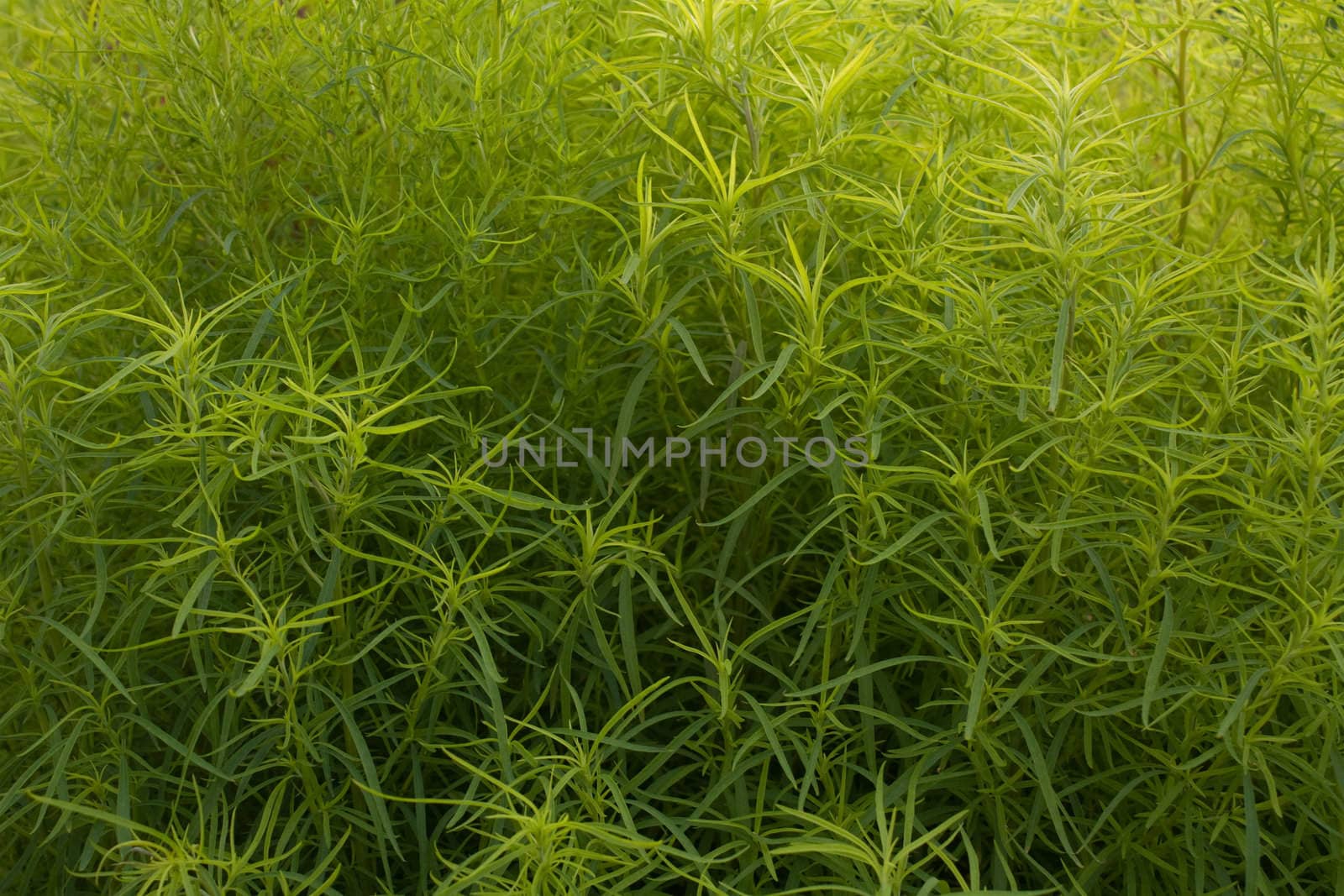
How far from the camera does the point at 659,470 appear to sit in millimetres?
1529

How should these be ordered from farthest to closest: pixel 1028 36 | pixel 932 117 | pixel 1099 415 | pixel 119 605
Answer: pixel 1028 36 < pixel 932 117 < pixel 119 605 < pixel 1099 415

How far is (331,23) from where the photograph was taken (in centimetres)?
159

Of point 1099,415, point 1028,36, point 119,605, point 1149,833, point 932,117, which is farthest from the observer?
point 1028,36

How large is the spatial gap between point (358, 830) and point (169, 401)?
58cm

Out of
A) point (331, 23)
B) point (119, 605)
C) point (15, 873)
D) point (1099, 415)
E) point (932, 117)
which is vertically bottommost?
point (15, 873)

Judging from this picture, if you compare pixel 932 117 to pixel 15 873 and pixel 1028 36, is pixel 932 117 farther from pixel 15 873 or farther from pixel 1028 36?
pixel 15 873

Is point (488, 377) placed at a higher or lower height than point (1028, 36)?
lower

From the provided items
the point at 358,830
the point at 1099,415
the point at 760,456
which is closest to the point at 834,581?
the point at 760,456

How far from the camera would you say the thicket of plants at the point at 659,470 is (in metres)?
1.23

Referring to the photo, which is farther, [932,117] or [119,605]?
[932,117]

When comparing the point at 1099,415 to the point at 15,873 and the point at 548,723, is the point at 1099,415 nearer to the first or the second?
the point at 548,723

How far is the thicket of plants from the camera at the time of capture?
1.23m

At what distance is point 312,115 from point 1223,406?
119cm

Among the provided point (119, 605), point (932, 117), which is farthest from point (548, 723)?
point (932, 117)
